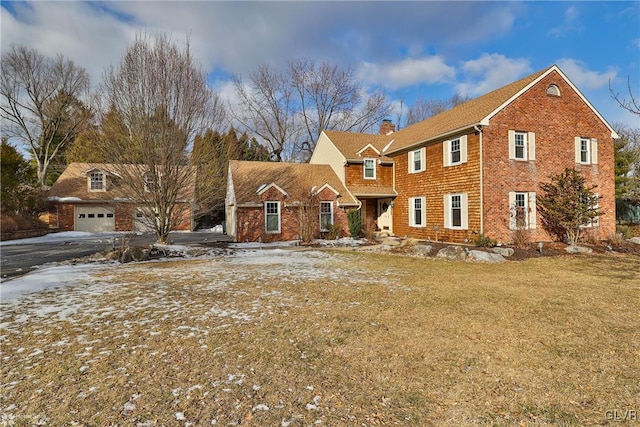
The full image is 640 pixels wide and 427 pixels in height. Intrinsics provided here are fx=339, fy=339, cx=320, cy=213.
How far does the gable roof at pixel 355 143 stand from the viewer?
21.7m

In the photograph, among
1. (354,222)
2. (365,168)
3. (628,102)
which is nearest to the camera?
(628,102)

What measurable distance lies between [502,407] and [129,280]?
8579 mm

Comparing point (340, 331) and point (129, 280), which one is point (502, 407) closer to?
point (340, 331)

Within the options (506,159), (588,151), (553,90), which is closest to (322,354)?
(506,159)

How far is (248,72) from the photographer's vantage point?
3506cm

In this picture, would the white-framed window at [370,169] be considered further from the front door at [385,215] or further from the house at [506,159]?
the house at [506,159]

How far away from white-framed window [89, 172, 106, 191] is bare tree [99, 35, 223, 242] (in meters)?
14.8

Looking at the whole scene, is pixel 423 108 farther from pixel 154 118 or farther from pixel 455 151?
pixel 154 118

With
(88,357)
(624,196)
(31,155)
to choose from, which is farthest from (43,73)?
(624,196)

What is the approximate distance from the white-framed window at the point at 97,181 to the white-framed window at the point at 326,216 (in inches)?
748

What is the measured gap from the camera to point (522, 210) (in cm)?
1555

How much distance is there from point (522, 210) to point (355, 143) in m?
11.5

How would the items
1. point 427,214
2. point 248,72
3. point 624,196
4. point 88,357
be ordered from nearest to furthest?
point 88,357 < point 427,214 < point 624,196 < point 248,72

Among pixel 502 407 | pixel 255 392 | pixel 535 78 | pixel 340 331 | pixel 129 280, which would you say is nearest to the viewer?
pixel 502 407
